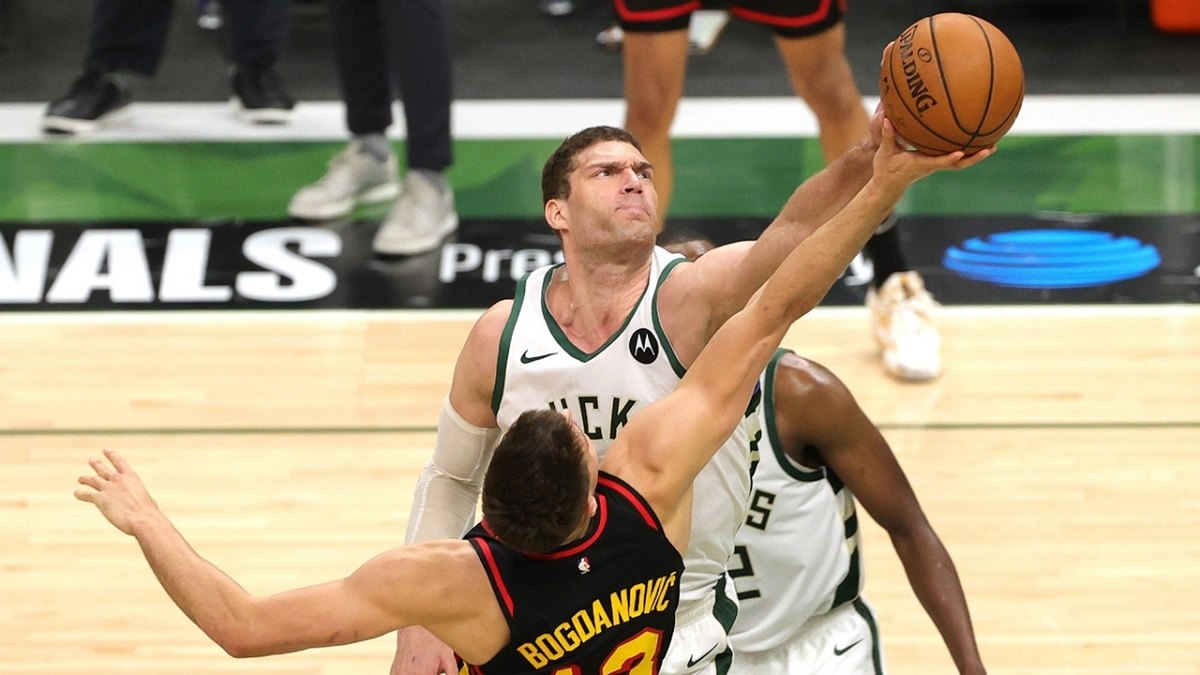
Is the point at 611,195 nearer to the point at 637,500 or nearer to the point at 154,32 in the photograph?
the point at 637,500

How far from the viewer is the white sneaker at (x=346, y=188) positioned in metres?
6.41

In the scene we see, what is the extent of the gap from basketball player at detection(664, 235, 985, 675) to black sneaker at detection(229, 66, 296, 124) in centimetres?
411

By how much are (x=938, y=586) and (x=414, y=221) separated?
3.22 m

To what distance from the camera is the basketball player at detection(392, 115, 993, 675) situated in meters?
3.00

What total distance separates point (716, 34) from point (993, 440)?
3.66m

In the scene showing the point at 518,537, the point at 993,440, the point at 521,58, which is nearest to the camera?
the point at 518,537

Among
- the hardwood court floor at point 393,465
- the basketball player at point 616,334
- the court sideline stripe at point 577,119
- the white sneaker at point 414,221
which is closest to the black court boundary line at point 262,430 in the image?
the hardwood court floor at point 393,465

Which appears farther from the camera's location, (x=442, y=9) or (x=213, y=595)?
(x=442, y=9)

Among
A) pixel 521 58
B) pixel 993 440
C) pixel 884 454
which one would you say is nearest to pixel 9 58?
pixel 521 58

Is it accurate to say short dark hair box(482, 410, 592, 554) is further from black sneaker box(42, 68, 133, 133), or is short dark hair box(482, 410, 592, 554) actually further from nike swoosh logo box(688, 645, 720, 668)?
black sneaker box(42, 68, 133, 133)

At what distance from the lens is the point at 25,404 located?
525 cm

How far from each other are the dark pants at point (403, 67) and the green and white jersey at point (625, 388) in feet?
9.73

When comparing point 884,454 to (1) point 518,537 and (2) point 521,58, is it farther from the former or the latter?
(2) point 521,58

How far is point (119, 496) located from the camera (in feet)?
8.83
